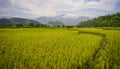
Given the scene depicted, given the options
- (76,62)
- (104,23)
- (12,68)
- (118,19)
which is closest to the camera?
(12,68)

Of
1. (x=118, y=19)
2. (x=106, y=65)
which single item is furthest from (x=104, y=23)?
(x=106, y=65)

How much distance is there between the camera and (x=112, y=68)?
24.6 ft

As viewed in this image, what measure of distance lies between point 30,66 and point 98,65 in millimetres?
3683

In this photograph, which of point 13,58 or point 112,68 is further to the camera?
point 13,58

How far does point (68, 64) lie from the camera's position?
766 centimetres

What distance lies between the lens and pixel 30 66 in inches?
283

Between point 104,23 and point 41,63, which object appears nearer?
point 41,63

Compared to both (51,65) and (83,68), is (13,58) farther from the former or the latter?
(83,68)

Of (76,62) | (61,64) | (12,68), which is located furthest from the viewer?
(76,62)

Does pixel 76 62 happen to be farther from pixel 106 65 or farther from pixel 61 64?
pixel 106 65

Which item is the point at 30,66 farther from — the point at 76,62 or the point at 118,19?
the point at 118,19

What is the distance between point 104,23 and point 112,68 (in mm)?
104083

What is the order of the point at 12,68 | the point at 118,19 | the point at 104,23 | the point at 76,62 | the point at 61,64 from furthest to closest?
the point at 104,23 → the point at 118,19 → the point at 76,62 → the point at 61,64 → the point at 12,68

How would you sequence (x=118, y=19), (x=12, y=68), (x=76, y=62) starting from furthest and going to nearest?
1. (x=118, y=19)
2. (x=76, y=62)
3. (x=12, y=68)
